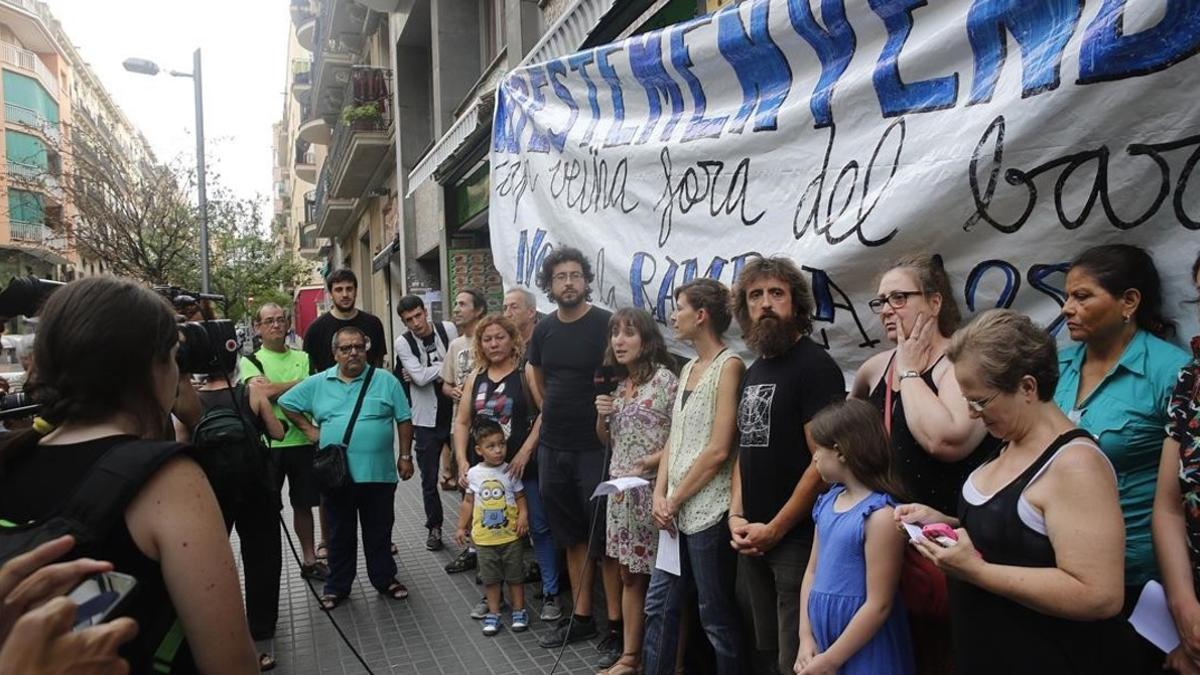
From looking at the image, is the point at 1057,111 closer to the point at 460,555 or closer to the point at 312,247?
the point at 460,555

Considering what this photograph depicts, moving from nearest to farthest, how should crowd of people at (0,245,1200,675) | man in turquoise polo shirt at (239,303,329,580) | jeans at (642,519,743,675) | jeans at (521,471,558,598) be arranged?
crowd of people at (0,245,1200,675) < jeans at (642,519,743,675) < jeans at (521,471,558,598) < man in turquoise polo shirt at (239,303,329,580)

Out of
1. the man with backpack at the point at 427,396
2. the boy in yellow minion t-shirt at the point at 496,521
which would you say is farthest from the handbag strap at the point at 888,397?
the man with backpack at the point at 427,396

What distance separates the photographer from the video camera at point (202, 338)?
2.31 m

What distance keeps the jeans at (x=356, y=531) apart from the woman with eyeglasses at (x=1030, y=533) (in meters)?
3.92

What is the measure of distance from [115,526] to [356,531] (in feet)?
12.9

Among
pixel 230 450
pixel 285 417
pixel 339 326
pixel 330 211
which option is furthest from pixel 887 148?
pixel 330 211

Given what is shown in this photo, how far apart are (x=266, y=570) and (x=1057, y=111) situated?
4.18 metres

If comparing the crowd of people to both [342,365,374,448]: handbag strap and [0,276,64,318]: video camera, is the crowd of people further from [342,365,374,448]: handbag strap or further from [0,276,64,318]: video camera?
[342,365,374,448]: handbag strap

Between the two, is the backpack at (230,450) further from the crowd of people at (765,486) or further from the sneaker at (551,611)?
the sneaker at (551,611)

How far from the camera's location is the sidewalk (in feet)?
14.0

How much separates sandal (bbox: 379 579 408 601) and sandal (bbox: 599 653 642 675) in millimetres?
1903

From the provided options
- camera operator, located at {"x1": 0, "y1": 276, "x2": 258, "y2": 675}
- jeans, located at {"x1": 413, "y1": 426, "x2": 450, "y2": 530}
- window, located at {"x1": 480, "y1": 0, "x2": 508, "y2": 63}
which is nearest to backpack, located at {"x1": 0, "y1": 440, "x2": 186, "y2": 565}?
camera operator, located at {"x1": 0, "y1": 276, "x2": 258, "y2": 675}

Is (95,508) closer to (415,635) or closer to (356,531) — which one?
(415,635)

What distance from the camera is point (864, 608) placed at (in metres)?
2.30
